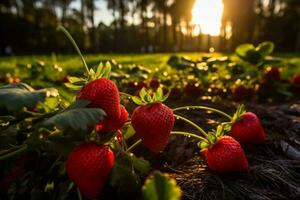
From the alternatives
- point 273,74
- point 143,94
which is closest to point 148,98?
point 143,94

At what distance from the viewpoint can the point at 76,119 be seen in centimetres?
106

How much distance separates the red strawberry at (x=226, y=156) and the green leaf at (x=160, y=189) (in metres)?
0.72

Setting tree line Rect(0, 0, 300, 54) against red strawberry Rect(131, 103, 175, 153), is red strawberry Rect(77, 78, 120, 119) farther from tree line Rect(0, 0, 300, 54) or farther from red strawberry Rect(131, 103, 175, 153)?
tree line Rect(0, 0, 300, 54)

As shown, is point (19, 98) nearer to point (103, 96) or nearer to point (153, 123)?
point (103, 96)

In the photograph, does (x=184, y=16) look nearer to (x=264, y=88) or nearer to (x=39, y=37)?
(x=39, y=37)

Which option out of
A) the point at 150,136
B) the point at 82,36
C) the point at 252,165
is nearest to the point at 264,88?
the point at 252,165

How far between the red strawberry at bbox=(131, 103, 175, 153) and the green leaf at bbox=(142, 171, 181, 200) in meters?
0.54

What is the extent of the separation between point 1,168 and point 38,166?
128mm

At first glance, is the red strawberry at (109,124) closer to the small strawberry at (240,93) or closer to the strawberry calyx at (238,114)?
the strawberry calyx at (238,114)

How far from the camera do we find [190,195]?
4.75ft

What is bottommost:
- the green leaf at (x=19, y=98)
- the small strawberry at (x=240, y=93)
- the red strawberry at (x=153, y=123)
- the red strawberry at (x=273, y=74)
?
the small strawberry at (x=240, y=93)

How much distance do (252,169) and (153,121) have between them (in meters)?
0.54

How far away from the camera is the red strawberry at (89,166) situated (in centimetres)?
117

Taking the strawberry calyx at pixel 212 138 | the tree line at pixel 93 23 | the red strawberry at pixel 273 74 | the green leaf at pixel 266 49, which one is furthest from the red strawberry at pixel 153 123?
the tree line at pixel 93 23
